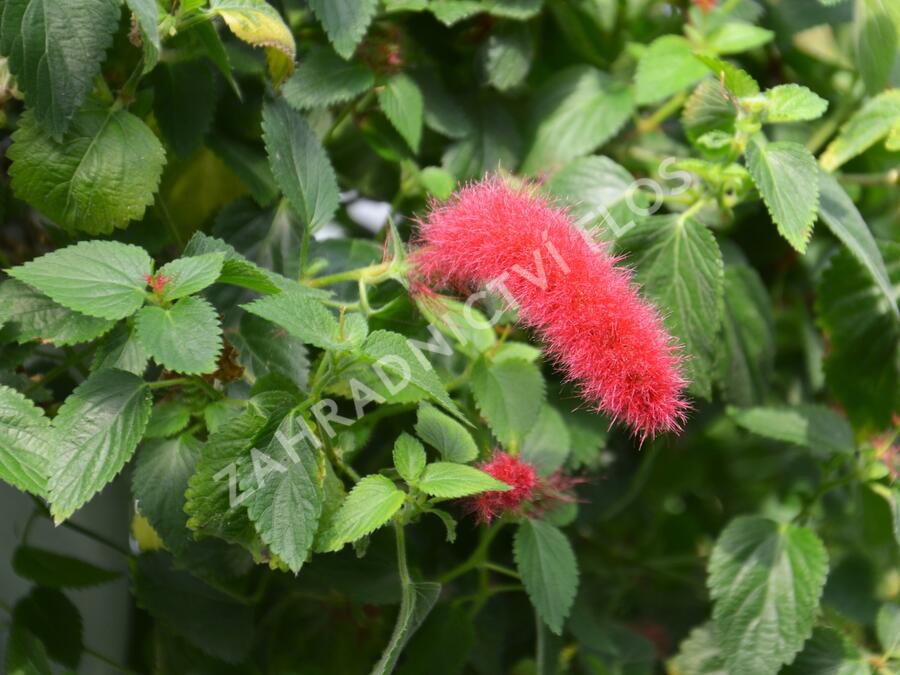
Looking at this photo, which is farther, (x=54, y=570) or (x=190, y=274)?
(x=54, y=570)

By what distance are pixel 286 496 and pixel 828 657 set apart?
1.21ft

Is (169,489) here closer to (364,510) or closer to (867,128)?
(364,510)

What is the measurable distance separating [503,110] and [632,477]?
281 mm

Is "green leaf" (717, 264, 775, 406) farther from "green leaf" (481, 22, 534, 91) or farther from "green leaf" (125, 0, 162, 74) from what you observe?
"green leaf" (125, 0, 162, 74)

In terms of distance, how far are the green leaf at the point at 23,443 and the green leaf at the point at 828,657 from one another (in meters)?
0.44

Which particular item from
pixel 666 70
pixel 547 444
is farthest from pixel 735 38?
pixel 547 444

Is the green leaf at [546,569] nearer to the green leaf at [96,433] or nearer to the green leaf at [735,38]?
the green leaf at [96,433]

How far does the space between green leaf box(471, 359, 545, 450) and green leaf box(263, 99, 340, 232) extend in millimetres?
113

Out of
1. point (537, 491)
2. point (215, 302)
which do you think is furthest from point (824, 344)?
point (215, 302)

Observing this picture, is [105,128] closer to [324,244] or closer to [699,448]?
[324,244]

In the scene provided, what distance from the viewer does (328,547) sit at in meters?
0.41

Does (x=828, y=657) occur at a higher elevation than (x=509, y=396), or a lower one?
lower

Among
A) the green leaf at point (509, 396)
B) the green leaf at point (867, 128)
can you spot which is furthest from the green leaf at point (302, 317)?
the green leaf at point (867, 128)

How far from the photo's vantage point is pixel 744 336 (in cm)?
64
